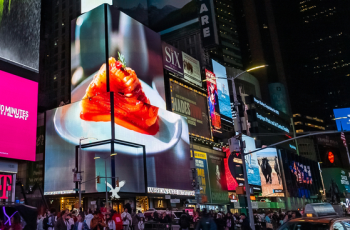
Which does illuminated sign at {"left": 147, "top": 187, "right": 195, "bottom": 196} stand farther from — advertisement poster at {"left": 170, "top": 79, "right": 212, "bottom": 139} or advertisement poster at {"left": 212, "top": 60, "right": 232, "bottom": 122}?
advertisement poster at {"left": 212, "top": 60, "right": 232, "bottom": 122}

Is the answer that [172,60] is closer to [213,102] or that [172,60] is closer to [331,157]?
[213,102]

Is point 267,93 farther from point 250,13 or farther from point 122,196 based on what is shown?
point 122,196

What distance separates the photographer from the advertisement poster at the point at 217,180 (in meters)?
72.8

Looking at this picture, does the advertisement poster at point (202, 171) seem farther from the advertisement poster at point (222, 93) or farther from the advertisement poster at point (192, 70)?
the advertisement poster at point (192, 70)

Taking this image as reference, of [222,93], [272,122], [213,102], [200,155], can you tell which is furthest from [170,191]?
[272,122]

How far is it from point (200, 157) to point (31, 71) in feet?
162

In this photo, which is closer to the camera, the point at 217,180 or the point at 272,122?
the point at 217,180

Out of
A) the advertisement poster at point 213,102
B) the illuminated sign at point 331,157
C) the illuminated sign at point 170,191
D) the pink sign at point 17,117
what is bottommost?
the illuminated sign at point 170,191

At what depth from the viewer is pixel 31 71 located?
27125 mm

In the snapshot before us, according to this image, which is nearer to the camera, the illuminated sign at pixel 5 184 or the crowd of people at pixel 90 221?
the crowd of people at pixel 90 221

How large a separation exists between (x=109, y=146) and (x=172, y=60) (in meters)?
28.0

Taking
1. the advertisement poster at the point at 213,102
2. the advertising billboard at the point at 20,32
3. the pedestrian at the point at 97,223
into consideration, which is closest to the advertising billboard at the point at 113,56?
the advertisement poster at the point at 213,102

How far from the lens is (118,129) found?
168 feet

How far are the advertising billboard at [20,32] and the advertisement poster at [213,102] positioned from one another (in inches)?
2203
